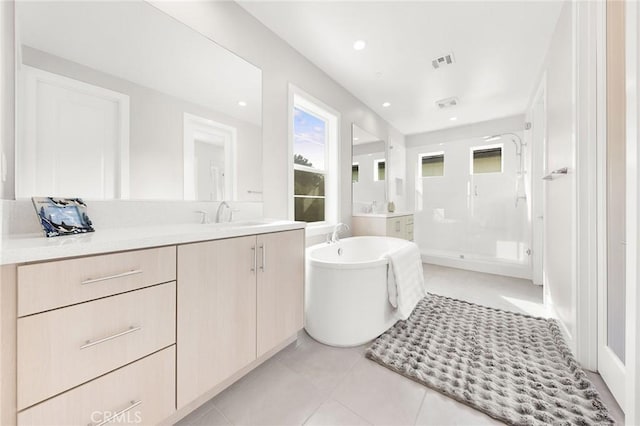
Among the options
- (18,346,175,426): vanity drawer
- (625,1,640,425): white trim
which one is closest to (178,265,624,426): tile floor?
(18,346,175,426): vanity drawer

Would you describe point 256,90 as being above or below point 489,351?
above

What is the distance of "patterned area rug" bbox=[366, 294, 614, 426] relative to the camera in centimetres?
117

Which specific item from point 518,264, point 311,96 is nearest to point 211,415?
point 311,96

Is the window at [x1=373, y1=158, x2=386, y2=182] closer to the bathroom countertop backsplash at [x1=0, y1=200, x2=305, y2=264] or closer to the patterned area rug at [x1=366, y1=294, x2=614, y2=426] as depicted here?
the patterned area rug at [x1=366, y1=294, x2=614, y2=426]

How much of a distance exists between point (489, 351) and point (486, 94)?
10.3 ft

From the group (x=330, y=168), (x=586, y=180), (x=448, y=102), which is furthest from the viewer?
(x=448, y=102)

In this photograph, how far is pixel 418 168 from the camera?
15.7 feet

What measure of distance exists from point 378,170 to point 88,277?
364 centimetres

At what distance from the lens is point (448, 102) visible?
3369mm

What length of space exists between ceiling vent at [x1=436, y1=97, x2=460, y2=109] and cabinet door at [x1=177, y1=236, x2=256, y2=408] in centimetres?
339

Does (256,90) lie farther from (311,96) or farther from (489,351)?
(489,351)

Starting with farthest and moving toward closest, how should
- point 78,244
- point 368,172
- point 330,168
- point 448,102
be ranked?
point 368,172
point 448,102
point 330,168
point 78,244

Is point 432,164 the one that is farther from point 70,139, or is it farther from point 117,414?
point 117,414

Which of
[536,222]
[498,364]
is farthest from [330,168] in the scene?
[536,222]
